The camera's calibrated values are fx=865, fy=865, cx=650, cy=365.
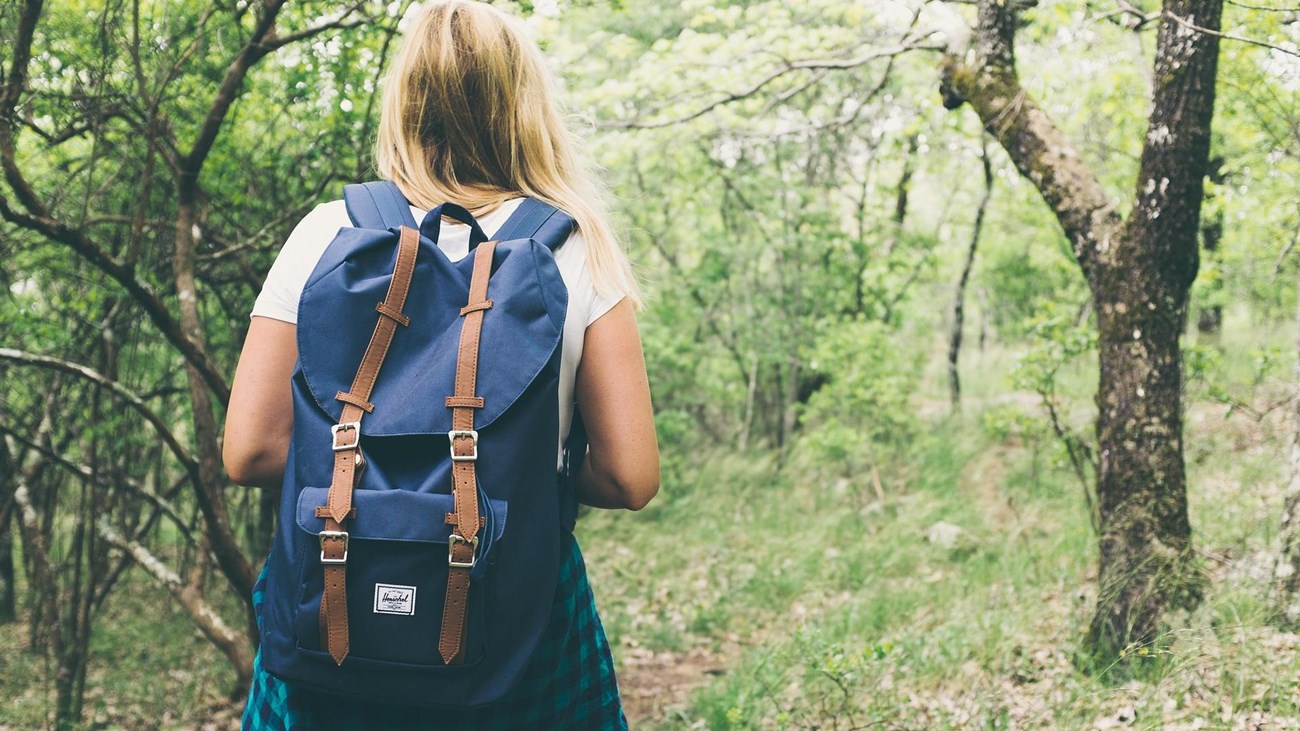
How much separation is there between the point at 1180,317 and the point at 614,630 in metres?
4.25

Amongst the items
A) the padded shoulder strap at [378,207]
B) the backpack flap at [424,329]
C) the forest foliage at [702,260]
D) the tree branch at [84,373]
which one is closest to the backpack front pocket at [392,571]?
the backpack flap at [424,329]

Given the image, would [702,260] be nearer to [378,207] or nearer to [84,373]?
[84,373]

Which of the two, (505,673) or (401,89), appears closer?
(505,673)

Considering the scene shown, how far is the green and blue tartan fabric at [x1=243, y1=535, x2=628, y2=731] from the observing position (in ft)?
4.41

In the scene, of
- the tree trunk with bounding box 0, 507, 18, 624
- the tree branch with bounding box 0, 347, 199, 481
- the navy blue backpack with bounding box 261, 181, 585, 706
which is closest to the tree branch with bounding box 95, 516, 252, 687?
the tree branch with bounding box 0, 347, 199, 481

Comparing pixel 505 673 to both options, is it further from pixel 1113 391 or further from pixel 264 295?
pixel 1113 391

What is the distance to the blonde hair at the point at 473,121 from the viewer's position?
147 centimetres

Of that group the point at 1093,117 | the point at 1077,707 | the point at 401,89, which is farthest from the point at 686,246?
the point at 401,89

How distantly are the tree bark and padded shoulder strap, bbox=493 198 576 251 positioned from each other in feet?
10.1

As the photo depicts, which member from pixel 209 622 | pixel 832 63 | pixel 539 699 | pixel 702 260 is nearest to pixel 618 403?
pixel 539 699

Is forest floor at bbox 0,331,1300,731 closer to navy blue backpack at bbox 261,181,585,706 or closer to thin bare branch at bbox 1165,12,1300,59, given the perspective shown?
thin bare branch at bbox 1165,12,1300,59

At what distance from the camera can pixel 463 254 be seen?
1.40 metres

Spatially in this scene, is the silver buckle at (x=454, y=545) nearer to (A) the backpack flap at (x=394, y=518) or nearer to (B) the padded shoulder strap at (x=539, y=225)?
(A) the backpack flap at (x=394, y=518)

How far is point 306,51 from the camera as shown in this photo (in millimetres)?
3945
